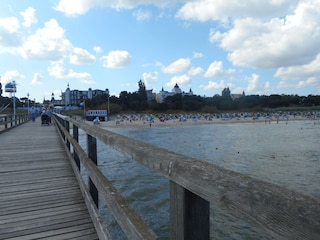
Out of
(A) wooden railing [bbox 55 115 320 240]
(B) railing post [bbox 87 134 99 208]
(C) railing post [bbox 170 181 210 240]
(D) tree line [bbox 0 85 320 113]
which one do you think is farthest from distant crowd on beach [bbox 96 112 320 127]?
(C) railing post [bbox 170 181 210 240]

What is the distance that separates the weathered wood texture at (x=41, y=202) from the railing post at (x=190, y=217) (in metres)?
1.92

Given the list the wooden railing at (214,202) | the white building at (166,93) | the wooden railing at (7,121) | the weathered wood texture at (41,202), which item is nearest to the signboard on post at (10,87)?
the wooden railing at (7,121)

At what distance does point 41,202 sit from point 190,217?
3.25 m

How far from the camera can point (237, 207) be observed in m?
0.90

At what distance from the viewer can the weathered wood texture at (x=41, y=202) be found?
2893mm

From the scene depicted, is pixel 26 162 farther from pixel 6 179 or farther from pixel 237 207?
pixel 237 207

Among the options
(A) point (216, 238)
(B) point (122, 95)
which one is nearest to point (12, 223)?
(A) point (216, 238)

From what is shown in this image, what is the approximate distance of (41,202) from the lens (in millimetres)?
3752

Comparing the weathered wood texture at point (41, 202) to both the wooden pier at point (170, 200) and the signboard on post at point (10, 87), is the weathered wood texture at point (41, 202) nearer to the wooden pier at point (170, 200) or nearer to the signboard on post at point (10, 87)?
the wooden pier at point (170, 200)

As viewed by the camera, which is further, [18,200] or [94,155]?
[18,200]

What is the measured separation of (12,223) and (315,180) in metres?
13.3

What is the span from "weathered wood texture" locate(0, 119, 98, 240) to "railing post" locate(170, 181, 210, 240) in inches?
75.6

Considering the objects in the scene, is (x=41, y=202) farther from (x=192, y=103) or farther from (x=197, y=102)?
(x=197, y=102)

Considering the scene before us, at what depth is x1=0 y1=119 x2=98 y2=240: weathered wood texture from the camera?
9.49 feet
